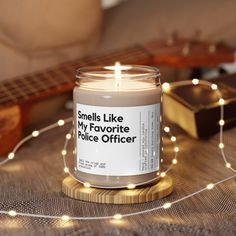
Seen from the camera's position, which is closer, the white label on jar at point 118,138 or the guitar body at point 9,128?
the white label on jar at point 118,138

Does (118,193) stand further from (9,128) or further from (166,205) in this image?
(9,128)

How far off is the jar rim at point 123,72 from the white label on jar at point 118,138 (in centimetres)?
3

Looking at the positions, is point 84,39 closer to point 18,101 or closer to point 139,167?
point 18,101

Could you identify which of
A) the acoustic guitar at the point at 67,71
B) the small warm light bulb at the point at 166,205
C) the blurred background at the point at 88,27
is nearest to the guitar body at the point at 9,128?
the acoustic guitar at the point at 67,71

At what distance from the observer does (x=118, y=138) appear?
0.62 m

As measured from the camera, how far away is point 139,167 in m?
0.63

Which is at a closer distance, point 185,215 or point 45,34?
point 185,215

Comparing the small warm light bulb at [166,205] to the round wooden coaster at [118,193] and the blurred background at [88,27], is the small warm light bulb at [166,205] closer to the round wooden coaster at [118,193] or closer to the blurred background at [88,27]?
the round wooden coaster at [118,193]

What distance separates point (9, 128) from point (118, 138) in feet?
1.02

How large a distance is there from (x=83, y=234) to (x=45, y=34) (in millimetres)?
642

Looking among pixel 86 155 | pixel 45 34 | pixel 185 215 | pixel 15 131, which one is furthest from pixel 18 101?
pixel 185 215

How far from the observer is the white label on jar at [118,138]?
619mm

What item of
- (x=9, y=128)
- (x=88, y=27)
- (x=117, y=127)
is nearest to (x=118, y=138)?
(x=117, y=127)

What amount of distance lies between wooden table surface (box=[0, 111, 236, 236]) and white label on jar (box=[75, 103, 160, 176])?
43 millimetres
